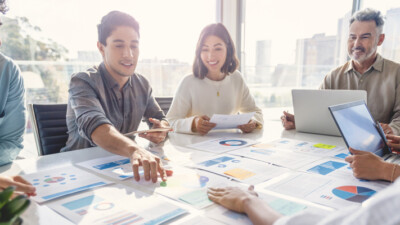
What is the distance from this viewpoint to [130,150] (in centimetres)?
103

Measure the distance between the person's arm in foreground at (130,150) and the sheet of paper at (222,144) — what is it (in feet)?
1.19

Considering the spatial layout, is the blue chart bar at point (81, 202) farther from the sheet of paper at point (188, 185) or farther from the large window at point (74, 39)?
the large window at point (74, 39)

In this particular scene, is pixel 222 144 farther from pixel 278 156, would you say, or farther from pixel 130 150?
pixel 130 150

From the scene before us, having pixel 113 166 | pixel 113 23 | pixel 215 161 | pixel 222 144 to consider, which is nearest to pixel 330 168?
pixel 215 161

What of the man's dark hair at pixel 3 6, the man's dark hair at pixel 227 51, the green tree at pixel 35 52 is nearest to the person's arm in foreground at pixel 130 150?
the man's dark hair at pixel 3 6

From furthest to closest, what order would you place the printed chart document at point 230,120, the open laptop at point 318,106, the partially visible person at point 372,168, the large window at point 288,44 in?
the large window at point 288,44, the printed chart document at point 230,120, the open laptop at point 318,106, the partially visible person at point 372,168

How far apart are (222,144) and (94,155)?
0.60 metres

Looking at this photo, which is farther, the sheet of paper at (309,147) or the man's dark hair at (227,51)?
the man's dark hair at (227,51)

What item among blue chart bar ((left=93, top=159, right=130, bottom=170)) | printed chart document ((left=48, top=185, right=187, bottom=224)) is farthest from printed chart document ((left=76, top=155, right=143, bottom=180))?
printed chart document ((left=48, top=185, right=187, bottom=224))

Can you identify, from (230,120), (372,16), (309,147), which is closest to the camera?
(309,147)

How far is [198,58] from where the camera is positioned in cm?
210

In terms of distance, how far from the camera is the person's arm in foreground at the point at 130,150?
34.5 inches

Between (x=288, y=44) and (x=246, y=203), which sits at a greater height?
(x=288, y=44)

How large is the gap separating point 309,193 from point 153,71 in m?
2.39
